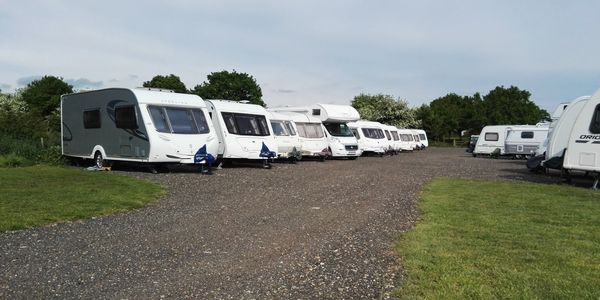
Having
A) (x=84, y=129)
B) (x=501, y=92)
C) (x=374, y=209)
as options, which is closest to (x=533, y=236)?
(x=374, y=209)

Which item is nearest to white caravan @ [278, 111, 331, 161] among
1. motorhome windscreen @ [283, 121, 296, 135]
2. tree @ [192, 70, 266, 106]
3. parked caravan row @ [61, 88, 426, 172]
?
motorhome windscreen @ [283, 121, 296, 135]

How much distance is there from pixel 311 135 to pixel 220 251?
18114 mm

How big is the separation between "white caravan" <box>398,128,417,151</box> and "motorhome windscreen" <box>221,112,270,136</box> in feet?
83.9

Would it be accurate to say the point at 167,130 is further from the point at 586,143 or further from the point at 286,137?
the point at 586,143

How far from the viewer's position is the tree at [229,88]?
58625 mm

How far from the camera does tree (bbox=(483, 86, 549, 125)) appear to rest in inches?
2586

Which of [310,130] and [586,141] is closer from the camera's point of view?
[586,141]

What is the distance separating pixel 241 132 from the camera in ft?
59.0

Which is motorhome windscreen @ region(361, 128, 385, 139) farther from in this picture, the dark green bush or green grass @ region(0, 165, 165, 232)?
green grass @ region(0, 165, 165, 232)

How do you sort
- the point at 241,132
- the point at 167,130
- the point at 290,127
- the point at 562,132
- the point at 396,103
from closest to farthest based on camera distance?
the point at 167,130 → the point at 562,132 → the point at 241,132 → the point at 290,127 → the point at 396,103

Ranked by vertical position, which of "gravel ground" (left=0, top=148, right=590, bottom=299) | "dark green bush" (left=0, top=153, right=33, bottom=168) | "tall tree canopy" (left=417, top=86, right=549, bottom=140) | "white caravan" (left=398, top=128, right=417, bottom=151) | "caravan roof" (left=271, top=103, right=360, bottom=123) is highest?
"tall tree canopy" (left=417, top=86, right=549, bottom=140)

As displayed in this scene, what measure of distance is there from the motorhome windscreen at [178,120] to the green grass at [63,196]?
223 centimetres

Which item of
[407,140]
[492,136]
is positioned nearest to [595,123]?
[492,136]

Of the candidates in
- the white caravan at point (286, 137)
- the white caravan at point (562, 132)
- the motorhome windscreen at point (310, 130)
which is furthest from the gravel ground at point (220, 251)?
the motorhome windscreen at point (310, 130)
